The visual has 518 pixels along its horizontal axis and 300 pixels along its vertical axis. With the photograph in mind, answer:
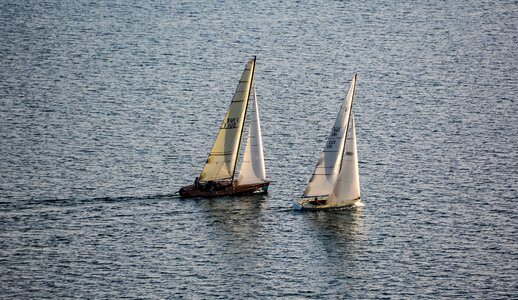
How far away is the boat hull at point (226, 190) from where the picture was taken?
17375 cm

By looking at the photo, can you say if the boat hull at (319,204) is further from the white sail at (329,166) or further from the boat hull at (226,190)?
the boat hull at (226,190)

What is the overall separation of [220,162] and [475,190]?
31676mm

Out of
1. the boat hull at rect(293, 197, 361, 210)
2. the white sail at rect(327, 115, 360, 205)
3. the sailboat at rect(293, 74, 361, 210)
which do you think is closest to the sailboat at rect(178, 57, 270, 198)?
the boat hull at rect(293, 197, 361, 210)

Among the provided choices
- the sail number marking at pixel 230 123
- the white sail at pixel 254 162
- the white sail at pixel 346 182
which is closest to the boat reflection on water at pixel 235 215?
the white sail at pixel 254 162

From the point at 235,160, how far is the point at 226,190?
4.91 meters

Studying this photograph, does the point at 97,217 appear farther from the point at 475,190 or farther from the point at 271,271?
the point at 475,190

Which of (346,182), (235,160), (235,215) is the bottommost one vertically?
(235,215)

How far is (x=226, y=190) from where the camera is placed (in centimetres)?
17512

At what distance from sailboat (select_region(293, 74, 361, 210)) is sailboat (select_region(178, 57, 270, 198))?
689 centimetres

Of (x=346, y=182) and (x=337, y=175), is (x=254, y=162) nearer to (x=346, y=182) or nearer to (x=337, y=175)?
(x=337, y=175)

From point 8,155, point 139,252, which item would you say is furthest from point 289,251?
point 8,155

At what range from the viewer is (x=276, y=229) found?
16562 centimetres

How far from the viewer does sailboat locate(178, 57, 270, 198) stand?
17475 cm

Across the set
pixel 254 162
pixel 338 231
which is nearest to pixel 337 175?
pixel 338 231
